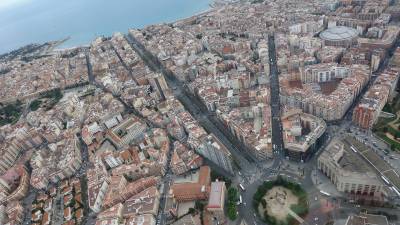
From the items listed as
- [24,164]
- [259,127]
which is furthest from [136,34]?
[259,127]

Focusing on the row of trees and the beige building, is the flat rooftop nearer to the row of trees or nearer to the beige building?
the beige building

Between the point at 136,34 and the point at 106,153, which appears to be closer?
the point at 106,153

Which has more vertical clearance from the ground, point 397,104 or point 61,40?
point 61,40

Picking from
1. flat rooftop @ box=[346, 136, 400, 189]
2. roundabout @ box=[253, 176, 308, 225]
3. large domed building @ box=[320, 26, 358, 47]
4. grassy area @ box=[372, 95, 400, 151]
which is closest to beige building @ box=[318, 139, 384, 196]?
flat rooftop @ box=[346, 136, 400, 189]

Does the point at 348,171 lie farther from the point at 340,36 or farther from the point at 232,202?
the point at 340,36

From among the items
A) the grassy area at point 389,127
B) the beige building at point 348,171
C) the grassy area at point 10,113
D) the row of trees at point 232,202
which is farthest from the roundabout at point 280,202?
the grassy area at point 10,113

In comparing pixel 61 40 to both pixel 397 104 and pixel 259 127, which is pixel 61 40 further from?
pixel 397 104

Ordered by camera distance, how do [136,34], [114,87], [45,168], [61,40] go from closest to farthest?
[45,168] → [114,87] → [136,34] → [61,40]

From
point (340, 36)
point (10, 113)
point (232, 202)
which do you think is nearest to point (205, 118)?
point (232, 202)
